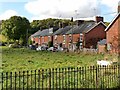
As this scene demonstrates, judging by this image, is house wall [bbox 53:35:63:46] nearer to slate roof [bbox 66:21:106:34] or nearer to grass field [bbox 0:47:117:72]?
slate roof [bbox 66:21:106:34]

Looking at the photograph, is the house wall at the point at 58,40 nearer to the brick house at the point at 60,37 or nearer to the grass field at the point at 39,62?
the brick house at the point at 60,37

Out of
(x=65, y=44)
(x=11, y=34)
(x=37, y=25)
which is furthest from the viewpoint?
(x=37, y=25)

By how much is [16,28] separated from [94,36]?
25.5 metres

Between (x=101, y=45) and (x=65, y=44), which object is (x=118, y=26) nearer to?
(x=101, y=45)

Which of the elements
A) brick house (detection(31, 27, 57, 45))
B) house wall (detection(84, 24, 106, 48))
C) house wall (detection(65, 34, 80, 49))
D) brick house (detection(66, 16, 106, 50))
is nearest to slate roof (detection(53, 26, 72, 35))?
house wall (detection(65, 34, 80, 49))

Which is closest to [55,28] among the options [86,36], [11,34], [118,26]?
[11,34]

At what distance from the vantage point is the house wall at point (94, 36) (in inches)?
2079

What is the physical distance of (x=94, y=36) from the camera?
53.3m

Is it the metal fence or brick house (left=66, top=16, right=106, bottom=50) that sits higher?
brick house (left=66, top=16, right=106, bottom=50)

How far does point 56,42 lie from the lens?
66062 millimetres

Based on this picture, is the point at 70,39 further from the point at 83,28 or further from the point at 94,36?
the point at 94,36

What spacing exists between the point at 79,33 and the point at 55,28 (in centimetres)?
1554

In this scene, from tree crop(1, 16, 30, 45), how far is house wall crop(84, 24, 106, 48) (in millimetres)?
22025

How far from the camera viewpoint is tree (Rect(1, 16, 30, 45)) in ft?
236
